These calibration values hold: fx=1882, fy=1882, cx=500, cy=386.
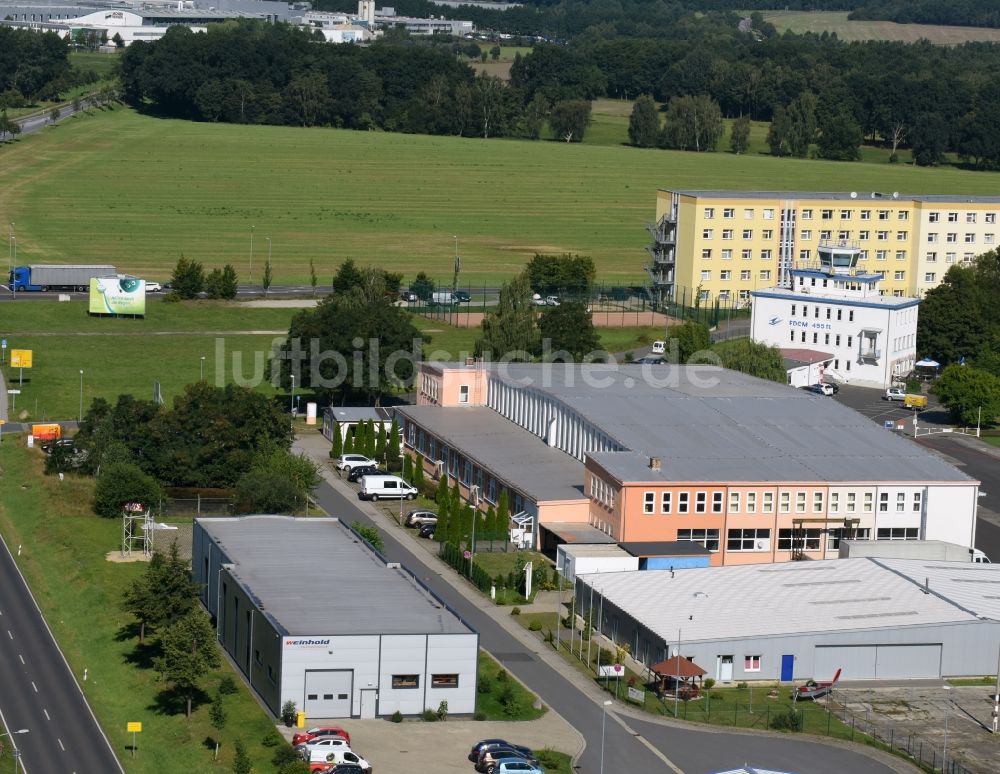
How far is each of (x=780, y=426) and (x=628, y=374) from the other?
14.2 meters

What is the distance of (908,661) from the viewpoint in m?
58.1

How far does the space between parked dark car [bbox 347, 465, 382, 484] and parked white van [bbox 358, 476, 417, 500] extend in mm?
Result: 2453

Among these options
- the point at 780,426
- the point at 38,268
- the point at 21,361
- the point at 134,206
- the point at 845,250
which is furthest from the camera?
the point at 134,206

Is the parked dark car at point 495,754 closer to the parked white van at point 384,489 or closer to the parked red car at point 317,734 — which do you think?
the parked red car at point 317,734

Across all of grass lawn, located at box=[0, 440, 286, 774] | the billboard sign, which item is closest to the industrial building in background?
grass lawn, located at box=[0, 440, 286, 774]

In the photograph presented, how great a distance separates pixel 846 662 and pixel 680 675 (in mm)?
6285

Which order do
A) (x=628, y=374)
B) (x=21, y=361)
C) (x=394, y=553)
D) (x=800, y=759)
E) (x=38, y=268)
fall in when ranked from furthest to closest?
(x=38, y=268) < (x=21, y=361) < (x=628, y=374) < (x=394, y=553) < (x=800, y=759)

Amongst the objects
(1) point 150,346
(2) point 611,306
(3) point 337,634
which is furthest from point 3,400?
(2) point 611,306

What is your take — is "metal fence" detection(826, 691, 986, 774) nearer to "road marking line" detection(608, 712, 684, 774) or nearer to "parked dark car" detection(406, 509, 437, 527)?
"road marking line" detection(608, 712, 684, 774)

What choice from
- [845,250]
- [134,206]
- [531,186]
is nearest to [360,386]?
[845,250]

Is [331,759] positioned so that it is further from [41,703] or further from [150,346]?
[150,346]

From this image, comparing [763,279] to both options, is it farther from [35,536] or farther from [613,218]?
[35,536]

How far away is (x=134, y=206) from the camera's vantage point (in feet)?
559

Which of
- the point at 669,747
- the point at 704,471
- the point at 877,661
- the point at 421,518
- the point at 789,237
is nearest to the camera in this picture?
the point at 669,747
